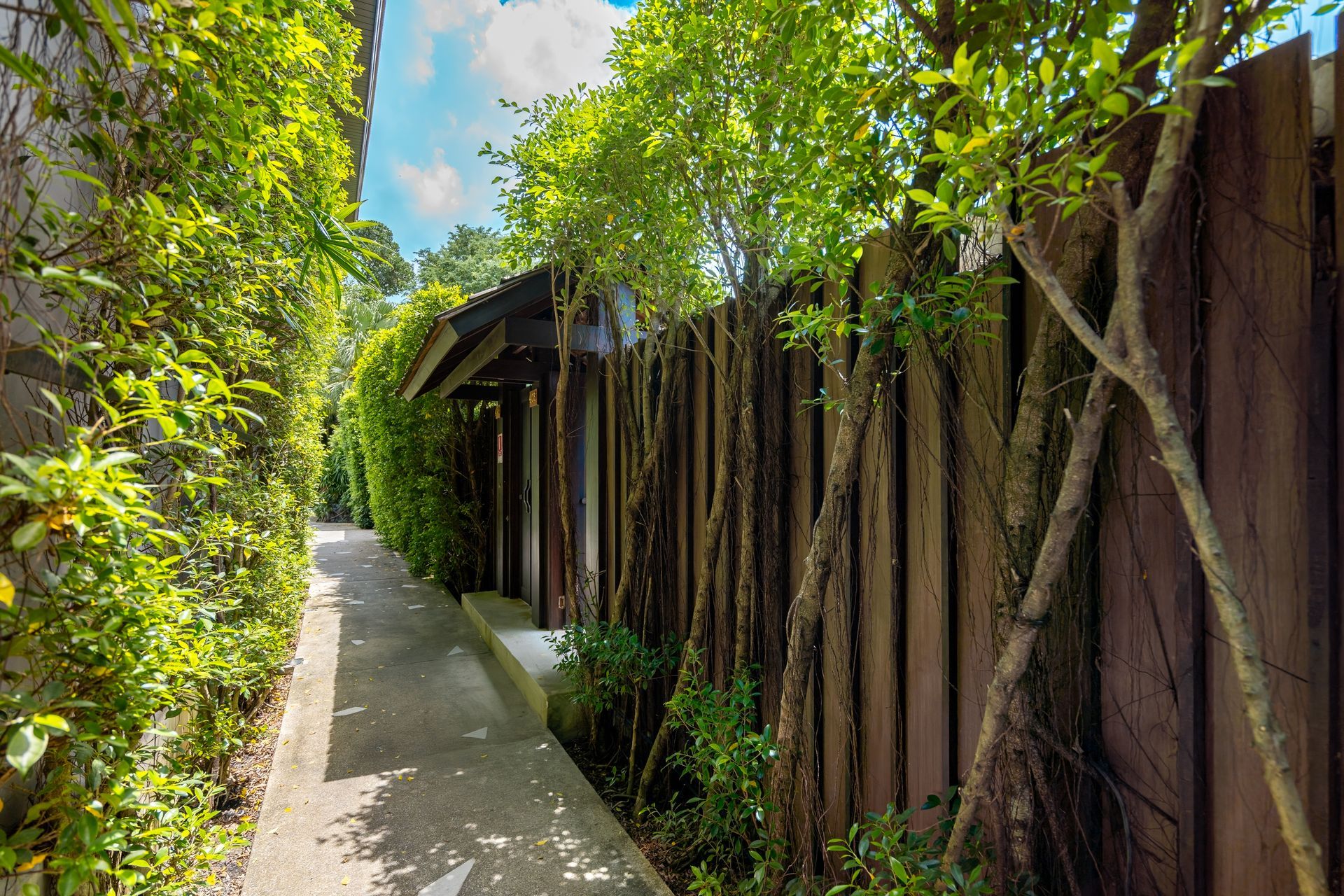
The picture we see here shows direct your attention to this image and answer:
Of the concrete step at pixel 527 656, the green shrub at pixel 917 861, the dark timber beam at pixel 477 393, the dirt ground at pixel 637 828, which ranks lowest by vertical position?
the dirt ground at pixel 637 828

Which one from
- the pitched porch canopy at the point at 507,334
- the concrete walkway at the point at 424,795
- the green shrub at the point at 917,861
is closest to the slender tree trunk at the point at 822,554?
the green shrub at the point at 917,861

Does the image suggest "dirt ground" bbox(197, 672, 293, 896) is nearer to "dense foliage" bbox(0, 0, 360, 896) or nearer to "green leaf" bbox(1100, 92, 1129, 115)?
"dense foliage" bbox(0, 0, 360, 896)

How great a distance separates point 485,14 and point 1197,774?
16.1m

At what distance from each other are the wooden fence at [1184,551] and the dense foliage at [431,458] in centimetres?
637

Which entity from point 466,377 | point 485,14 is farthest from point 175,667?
point 485,14

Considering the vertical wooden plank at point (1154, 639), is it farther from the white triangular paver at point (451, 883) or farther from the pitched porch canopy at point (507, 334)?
the pitched porch canopy at point (507, 334)

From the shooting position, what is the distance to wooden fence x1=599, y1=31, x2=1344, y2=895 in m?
1.07

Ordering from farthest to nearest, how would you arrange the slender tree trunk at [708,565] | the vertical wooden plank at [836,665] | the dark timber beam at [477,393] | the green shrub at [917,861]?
1. the dark timber beam at [477,393]
2. the slender tree trunk at [708,565]
3. the vertical wooden plank at [836,665]
4. the green shrub at [917,861]

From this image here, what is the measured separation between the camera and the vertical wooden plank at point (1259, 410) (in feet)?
3.56

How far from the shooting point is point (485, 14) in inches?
512

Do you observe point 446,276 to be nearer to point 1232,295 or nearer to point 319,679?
point 319,679

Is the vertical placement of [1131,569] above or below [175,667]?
above

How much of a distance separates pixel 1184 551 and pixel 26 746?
74.7 inches

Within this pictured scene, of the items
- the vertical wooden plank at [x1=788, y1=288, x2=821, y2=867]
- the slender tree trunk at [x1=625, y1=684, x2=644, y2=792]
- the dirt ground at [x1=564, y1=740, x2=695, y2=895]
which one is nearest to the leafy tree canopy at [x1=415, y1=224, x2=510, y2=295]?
the dirt ground at [x1=564, y1=740, x2=695, y2=895]
